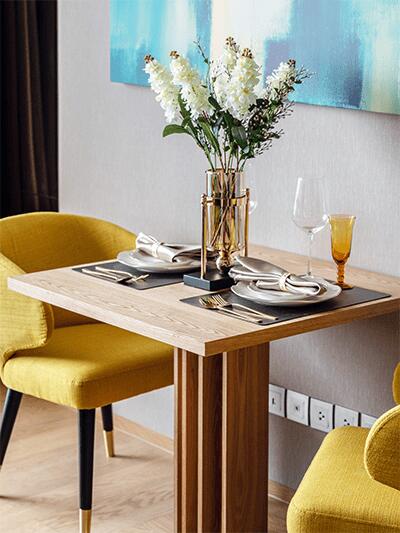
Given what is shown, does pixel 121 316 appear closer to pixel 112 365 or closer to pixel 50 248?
pixel 112 365

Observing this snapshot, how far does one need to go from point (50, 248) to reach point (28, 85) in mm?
1574

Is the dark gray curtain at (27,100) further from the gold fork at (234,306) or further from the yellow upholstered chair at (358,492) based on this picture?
the yellow upholstered chair at (358,492)

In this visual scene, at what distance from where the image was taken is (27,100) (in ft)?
15.0

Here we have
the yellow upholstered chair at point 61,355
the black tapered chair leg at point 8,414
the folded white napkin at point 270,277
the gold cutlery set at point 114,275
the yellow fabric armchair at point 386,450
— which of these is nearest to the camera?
the yellow fabric armchair at point 386,450

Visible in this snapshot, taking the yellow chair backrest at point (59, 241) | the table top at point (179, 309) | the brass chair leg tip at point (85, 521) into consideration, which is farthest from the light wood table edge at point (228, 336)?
the brass chair leg tip at point (85, 521)

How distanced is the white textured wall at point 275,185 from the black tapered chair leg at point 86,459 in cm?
57

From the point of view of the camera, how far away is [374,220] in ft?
8.92

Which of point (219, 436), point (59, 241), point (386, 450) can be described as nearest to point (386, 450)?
point (386, 450)

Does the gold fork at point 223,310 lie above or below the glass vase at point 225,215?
below

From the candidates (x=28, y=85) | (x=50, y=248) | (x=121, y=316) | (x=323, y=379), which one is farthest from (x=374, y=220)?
(x=28, y=85)

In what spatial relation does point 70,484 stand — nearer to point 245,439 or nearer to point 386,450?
point 245,439

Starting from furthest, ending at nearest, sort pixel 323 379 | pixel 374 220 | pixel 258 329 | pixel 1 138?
pixel 1 138 < pixel 323 379 < pixel 374 220 < pixel 258 329

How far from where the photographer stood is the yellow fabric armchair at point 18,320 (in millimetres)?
2793

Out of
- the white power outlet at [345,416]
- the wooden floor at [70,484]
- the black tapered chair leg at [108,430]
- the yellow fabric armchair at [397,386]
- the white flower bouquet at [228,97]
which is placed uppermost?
the white flower bouquet at [228,97]
